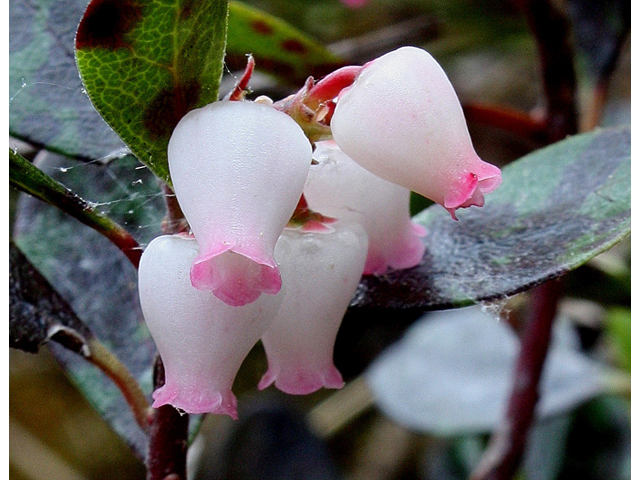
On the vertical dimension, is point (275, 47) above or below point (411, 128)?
below

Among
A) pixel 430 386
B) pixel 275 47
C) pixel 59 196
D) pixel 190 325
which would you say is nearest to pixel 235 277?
pixel 190 325

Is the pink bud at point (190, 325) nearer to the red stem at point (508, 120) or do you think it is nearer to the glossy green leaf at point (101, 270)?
the glossy green leaf at point (101, 270)

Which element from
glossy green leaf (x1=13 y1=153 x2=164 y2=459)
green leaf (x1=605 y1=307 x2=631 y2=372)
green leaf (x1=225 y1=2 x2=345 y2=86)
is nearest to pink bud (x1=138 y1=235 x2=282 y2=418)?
glossy green leaf (x1=13 y1=153 x2=164 y2=459)

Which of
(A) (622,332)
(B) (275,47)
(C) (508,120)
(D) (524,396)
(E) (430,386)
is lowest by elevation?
(E) (430,386)

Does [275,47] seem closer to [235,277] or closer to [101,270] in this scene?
[101,270]

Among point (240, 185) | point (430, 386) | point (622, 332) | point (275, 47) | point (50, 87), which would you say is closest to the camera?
point (240, 185)

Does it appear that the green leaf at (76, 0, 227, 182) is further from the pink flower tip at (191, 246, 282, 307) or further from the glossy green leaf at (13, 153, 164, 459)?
the glossy green leaf at (13, 153, 164, 459)

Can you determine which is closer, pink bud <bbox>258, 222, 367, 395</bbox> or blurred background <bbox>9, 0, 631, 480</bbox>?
pink bud <bbox>258, 222, 367, 395</bbox>
